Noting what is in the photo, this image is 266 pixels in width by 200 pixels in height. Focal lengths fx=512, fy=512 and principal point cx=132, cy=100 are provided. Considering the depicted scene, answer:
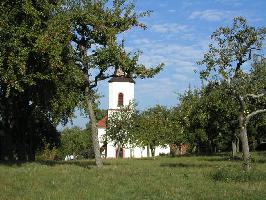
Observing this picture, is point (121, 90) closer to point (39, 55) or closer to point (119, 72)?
point (119, 72)

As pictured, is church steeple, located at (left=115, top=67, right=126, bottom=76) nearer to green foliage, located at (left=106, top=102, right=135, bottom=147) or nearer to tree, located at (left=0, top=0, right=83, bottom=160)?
tree, located at (left=0, top=0, right=83, bottom=160)

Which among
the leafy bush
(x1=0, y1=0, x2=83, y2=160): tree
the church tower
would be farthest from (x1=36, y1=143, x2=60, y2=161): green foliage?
the church tower

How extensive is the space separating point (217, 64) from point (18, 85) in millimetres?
10757

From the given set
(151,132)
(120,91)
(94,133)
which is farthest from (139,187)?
(120,91)

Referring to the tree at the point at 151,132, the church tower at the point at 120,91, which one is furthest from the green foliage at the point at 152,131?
the church tower at the point at 120,91

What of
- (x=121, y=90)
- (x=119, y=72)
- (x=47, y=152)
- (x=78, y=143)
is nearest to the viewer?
(x=119, y=72)

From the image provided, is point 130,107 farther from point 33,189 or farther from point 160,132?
point 33,189

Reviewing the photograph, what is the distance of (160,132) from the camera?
3573 inches

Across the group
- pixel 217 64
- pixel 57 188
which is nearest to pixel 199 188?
pixel 57 188

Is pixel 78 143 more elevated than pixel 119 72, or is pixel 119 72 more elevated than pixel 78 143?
pixel 78 143

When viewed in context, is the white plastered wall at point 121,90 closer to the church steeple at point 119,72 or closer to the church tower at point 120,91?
the church tower at point 120,91

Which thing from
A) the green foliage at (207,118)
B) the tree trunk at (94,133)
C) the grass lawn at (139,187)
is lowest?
the grass lawn at (139,187)

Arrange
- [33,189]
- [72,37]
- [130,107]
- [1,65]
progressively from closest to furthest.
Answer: [33,189] → [1,65] → [72,37] → [130,107]

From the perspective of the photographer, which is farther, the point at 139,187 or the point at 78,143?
the point at 78,143
